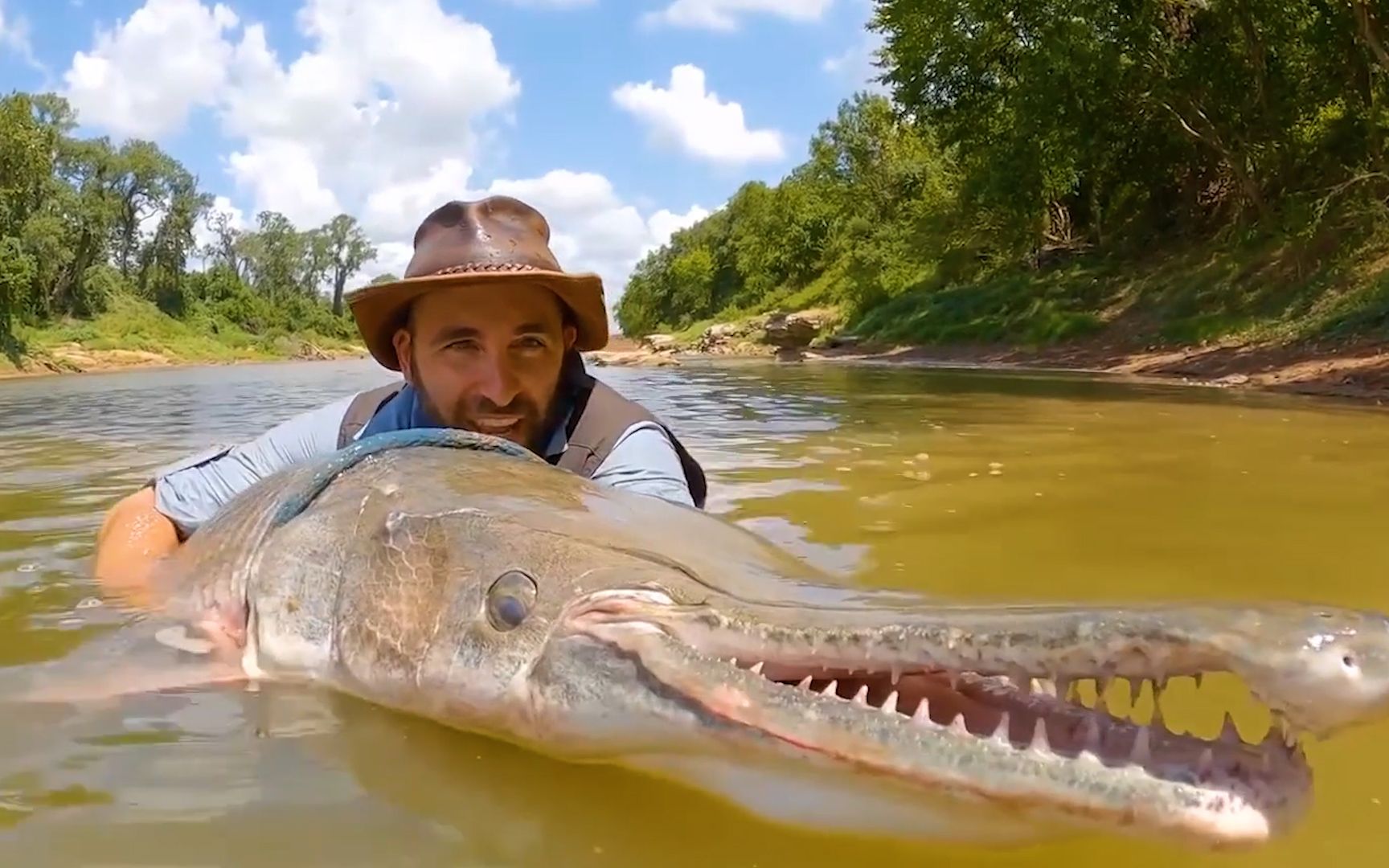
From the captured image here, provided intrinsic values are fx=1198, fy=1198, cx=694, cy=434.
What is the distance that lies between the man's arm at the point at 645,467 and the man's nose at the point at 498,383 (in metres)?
0.30

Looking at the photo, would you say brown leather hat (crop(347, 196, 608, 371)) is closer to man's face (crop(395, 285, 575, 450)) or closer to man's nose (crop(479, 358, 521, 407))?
man's face (crop(395, 285, 575, 450))

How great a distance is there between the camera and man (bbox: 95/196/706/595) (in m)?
3.01

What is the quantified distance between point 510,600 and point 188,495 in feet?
5.70

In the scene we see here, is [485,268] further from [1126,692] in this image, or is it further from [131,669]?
[1126,692]

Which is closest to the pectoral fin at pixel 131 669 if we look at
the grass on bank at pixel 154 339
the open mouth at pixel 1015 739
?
the open mouth at pixel 1015 739

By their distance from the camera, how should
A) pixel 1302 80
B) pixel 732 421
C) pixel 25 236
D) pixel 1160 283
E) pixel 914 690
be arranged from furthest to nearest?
1. pixel 25 236
2. pixel 1160 283
3. pixel 1302 80
4. pixel 732 421
5. pixel 914 690

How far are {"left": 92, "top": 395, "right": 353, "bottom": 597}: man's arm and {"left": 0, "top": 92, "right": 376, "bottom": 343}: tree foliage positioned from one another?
115 feet

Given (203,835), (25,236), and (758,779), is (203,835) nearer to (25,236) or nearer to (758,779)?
(758,779)

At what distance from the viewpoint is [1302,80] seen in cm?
1745

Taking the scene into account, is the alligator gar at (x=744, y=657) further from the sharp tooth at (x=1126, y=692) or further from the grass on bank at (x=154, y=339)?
the grass on bank at (x=154, y=339)

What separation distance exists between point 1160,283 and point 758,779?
19718 millimetres

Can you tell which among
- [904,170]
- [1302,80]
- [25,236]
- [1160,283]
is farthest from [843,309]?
[25,236]

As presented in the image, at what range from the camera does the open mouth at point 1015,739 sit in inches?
52.1

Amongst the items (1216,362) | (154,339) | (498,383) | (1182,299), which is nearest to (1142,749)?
(498,383)
